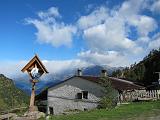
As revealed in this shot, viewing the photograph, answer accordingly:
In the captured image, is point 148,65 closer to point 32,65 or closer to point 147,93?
point 147,93

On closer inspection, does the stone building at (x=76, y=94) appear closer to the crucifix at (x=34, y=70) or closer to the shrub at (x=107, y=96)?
the shrub at (x=107, y=96)

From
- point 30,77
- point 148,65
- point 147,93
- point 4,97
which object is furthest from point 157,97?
point 4,97

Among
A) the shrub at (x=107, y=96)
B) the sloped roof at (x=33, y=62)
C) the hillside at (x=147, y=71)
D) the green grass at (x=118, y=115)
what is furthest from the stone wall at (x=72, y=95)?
the sloped roof at (x=33, y=62)

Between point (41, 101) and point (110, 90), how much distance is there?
1840 centimetres

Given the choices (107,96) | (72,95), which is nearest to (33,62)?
(107,96)

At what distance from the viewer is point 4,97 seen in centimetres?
9819

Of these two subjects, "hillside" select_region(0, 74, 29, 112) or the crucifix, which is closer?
the crucifix

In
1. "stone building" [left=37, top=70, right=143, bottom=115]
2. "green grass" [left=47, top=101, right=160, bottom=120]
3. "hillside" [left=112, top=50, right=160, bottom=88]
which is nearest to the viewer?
"green grass" [left=47, top=101, right=160, bottom=120]

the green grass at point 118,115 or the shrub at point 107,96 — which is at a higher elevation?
the shrub at point 107,96

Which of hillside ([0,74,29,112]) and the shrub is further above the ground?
hillside ([0,74,29,112])

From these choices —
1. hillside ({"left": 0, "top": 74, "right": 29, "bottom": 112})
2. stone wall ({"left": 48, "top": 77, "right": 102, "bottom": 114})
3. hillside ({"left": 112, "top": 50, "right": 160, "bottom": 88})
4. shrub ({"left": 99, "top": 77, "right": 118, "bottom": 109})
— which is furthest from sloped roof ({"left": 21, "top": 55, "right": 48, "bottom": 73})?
hillside ({"left": 0, "top": 74, "right": 29, "bottom": 112})

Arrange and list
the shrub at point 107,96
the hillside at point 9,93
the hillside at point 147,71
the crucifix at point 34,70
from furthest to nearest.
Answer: the hillside at point 9,93, the hillside at point 147,71, the shrub at point 107,96, the crucifix at point 34,70

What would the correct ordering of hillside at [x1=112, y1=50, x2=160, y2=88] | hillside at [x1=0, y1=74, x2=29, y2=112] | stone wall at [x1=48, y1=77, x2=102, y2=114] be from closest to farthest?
stone wall at [x1=48, y1=77, x2=102, y2=114] → hillside at [x1=112, y1=50, x2=160, y2=88] → hillside at [x1=0, y1=74, x2=29, y2=112]

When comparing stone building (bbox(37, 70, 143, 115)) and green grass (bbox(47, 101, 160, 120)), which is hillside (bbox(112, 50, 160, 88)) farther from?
green grass (bbox(47, 101, 160, 120))
